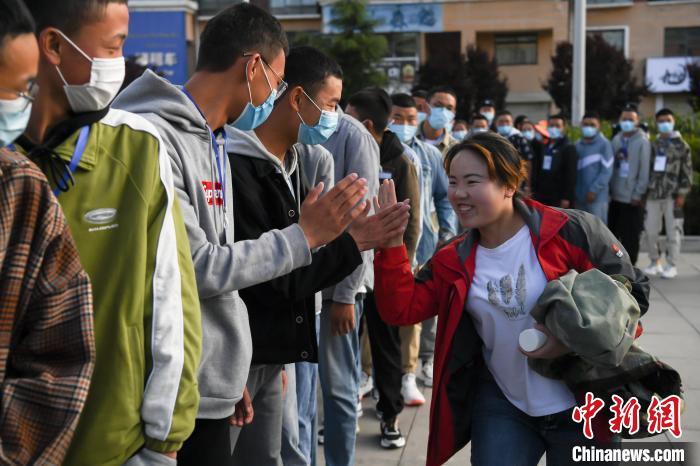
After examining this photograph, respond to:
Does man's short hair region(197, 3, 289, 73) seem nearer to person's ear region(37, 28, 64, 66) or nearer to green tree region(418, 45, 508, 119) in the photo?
person's ear region(37, 28, 64, 66)

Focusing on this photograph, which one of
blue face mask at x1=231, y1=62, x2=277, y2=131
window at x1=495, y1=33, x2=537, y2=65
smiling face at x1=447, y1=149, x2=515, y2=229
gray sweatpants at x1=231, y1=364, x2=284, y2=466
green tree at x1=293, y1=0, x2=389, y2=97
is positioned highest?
window at x1=495, y1=33, x2=537, y2=65

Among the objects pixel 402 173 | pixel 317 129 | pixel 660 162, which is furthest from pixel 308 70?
pixel 660 162

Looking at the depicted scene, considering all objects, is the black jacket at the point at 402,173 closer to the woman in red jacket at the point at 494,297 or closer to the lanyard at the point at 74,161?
the woman in red jacket at the point at 494,297

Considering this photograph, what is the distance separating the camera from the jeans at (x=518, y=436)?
314 centimetres

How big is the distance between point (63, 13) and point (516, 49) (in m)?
45.5

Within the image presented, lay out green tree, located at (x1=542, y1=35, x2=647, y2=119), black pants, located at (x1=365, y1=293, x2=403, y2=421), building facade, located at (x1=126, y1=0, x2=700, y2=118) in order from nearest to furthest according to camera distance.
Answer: black pants, located at (x1=365, y1=293, x2=403, y2=421), green tree, located at (x1=542, y1=35, x2=647, y2=119), building facade, located at (x1=126, y1=0, x2=700, y2=118)

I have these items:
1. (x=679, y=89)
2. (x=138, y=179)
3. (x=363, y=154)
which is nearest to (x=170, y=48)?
(x=679, y=89)

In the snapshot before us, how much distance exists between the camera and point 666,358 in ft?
24.0

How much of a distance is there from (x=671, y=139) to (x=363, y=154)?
8267 mm

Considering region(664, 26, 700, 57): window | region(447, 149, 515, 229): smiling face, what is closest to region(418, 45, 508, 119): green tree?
region(664, 26, 700, 57): window

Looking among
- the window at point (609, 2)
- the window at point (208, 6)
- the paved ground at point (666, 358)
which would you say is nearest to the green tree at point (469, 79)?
the window at point (609, 2)

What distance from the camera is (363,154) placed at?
4.82 meters

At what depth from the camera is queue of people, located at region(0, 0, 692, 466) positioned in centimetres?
175

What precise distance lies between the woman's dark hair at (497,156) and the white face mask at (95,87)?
5.37 feet
